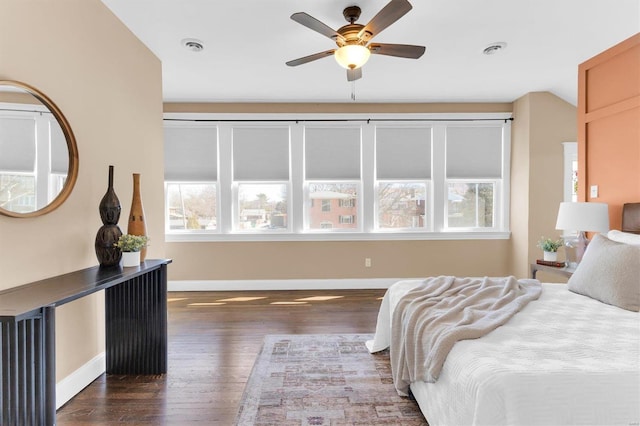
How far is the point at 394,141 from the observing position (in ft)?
15.8

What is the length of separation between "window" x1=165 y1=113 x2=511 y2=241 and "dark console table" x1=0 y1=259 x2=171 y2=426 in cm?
235

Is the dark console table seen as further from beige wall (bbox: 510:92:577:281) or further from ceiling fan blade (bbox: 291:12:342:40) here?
beige wall (bbox: 510:92:577:281)

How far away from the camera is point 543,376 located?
124 centimetres

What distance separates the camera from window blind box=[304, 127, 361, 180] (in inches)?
188

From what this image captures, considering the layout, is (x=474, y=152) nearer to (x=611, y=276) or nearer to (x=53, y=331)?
(x=611, y=276)

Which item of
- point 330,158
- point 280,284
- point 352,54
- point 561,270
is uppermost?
point 352,54

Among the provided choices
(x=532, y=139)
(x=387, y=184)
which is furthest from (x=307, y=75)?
(x=532, y=139)

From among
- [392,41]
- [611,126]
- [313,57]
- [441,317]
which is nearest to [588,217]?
[611,126]

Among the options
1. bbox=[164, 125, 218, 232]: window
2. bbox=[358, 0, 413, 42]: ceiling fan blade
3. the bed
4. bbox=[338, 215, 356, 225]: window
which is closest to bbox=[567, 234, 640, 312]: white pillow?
the bed

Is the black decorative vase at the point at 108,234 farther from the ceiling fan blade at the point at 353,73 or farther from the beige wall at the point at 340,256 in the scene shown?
the beige wall at the point at 340,256

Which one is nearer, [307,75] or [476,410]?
[476,410]

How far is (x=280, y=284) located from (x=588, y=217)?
3671 mm

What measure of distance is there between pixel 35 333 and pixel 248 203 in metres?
3.54

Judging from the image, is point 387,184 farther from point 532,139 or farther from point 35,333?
point 35,333
